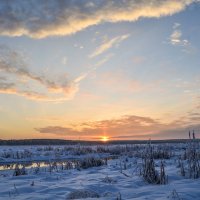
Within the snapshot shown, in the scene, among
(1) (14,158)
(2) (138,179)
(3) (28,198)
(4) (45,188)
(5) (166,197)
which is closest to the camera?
(5) (166,197)

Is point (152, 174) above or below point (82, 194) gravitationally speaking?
above

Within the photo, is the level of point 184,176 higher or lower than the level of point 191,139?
lower

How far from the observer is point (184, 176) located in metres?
9.80

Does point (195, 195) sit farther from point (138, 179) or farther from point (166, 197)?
point (138, 179)

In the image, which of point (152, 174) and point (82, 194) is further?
point (152, 174)

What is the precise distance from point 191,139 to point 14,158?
1709cm

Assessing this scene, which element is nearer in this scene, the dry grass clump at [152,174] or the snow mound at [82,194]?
the snow mound at [82,194]

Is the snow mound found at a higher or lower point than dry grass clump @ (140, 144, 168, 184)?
lower

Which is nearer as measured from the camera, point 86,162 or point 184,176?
point 184,176

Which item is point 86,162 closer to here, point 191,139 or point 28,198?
point 191,139

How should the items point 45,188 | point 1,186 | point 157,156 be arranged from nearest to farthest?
point 45,188 < point 1,186 < point 157,156

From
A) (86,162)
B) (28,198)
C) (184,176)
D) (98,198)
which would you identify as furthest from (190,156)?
(86,162)

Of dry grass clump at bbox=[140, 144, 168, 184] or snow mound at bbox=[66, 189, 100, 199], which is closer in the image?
snow mound at bbox=[66, 189, 100, 199]

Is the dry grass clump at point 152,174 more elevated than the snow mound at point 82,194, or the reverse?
the dry grass clump at point 152,174
